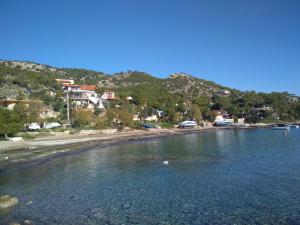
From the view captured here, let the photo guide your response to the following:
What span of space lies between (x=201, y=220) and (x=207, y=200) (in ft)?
14.3

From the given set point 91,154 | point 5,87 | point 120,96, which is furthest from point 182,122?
point 91,154

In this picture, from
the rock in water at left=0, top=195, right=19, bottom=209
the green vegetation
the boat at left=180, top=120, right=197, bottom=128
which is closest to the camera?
the rock in water at left=0, top=195, right=19, bottom=209

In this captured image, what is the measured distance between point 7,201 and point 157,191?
37.1ft

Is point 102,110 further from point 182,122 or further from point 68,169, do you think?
point 68,169

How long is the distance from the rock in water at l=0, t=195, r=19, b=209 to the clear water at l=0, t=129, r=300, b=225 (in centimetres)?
62

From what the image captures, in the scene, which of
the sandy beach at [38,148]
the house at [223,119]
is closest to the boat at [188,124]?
the house at [223,119]

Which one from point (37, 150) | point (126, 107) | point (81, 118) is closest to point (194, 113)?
point (126, 107)

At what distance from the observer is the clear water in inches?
802

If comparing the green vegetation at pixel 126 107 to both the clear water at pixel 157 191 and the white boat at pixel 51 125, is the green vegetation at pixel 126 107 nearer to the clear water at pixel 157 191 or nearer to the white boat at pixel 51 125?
the white boat at pixel 51 125

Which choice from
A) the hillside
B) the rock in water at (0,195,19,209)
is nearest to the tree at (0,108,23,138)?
the hillside

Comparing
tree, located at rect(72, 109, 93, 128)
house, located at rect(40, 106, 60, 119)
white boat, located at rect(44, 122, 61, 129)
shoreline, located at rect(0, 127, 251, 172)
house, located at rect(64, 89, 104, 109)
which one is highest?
house, located at rect(64, 89, 104, 109)

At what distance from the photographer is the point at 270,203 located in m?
22.5

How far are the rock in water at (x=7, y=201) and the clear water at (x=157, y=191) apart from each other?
620 millimetres

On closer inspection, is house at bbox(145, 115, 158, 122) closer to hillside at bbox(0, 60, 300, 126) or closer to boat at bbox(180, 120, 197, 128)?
hillside at bbox(0, 60, 300, 126)
